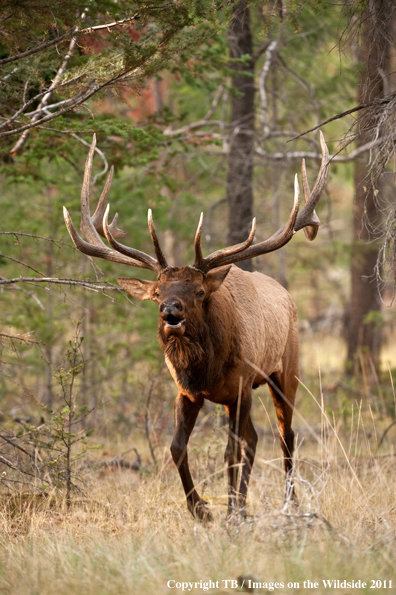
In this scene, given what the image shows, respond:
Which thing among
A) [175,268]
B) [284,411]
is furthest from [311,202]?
[284,411]

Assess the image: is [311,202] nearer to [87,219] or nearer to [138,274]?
[87,219]

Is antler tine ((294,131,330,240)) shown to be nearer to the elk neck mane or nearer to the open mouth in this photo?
the elk neck mane

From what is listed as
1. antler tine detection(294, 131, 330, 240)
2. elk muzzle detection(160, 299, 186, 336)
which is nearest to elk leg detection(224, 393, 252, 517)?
elk muzzle detection(160, 299, 186, 336)

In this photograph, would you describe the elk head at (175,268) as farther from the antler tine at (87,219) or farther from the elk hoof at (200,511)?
the elk hoof at (200,511)

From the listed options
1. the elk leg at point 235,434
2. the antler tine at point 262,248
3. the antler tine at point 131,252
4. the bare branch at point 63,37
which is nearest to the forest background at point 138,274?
the bare branch at point 63,37

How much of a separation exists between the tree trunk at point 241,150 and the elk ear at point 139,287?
3020mm

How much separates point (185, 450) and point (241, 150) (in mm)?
5440

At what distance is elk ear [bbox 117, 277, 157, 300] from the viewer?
248 inches

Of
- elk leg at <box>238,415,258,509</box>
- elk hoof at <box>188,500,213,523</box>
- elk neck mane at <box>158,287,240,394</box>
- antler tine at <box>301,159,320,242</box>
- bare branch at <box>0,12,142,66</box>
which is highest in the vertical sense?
bare branch at <box>0,12,142,66</box>

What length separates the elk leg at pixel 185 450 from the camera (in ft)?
18.6

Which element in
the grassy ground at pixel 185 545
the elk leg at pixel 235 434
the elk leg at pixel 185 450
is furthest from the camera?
the elk leg at pixel 235 434

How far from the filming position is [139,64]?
18.7 feet

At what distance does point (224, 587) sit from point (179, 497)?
10.2 ft

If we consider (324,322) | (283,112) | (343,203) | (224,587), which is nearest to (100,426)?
(224,587)
